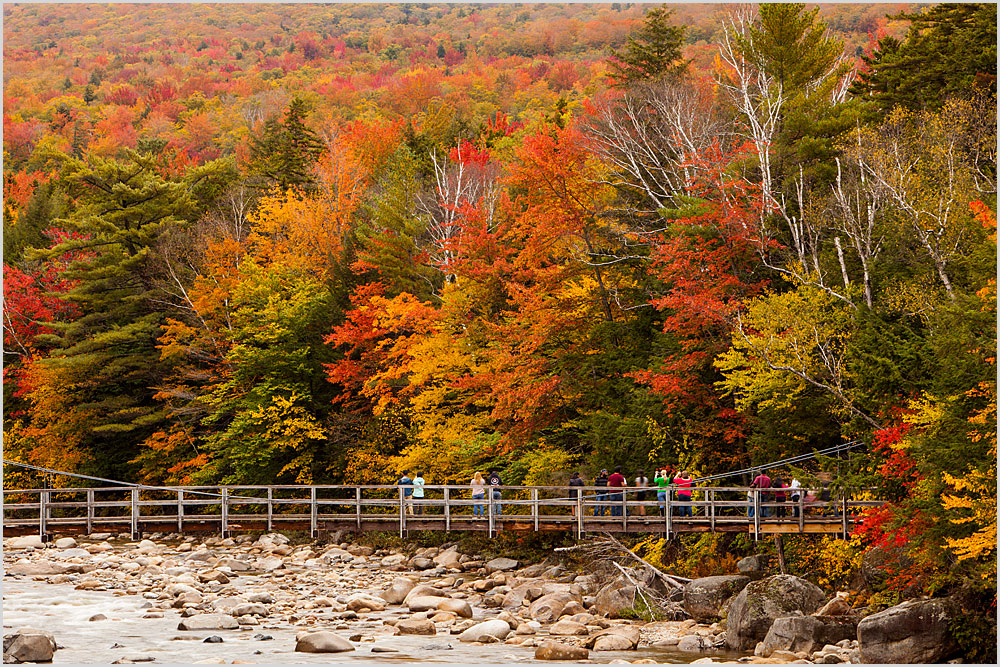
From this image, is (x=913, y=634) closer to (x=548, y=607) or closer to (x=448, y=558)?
(x=548, y=607)

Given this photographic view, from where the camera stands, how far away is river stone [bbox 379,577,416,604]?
83.5ft

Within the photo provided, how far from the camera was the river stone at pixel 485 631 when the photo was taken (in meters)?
20.7

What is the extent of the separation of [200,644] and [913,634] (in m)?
12.9

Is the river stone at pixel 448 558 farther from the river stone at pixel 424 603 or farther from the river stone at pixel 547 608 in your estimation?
the river stone at pixel 547 608

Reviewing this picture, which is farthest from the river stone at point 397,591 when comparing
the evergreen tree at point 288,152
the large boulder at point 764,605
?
the evergreen tree at point 288,152

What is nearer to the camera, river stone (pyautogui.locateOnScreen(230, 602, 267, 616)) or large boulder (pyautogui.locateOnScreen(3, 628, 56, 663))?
large boulder (pyautogui.locateOnScreen(3, 628, 56, 663))

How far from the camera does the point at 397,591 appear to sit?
25.7 meters

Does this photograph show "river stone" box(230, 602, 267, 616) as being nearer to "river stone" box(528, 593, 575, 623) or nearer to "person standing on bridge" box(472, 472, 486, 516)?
"person standing on bridge" box(472, 472, 486, 516)

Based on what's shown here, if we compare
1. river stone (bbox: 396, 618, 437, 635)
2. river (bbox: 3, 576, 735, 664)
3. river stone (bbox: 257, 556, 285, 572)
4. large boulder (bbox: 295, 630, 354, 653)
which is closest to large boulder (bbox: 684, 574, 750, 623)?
river (bbox: 3, 576, 735, 664)

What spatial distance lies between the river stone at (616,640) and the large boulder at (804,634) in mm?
2409

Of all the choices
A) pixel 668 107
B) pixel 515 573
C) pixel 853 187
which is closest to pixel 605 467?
pixel 515 573

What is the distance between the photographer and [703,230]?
86.2 ft

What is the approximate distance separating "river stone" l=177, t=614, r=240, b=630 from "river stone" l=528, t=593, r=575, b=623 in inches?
251

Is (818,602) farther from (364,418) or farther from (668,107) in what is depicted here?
(364,418)
